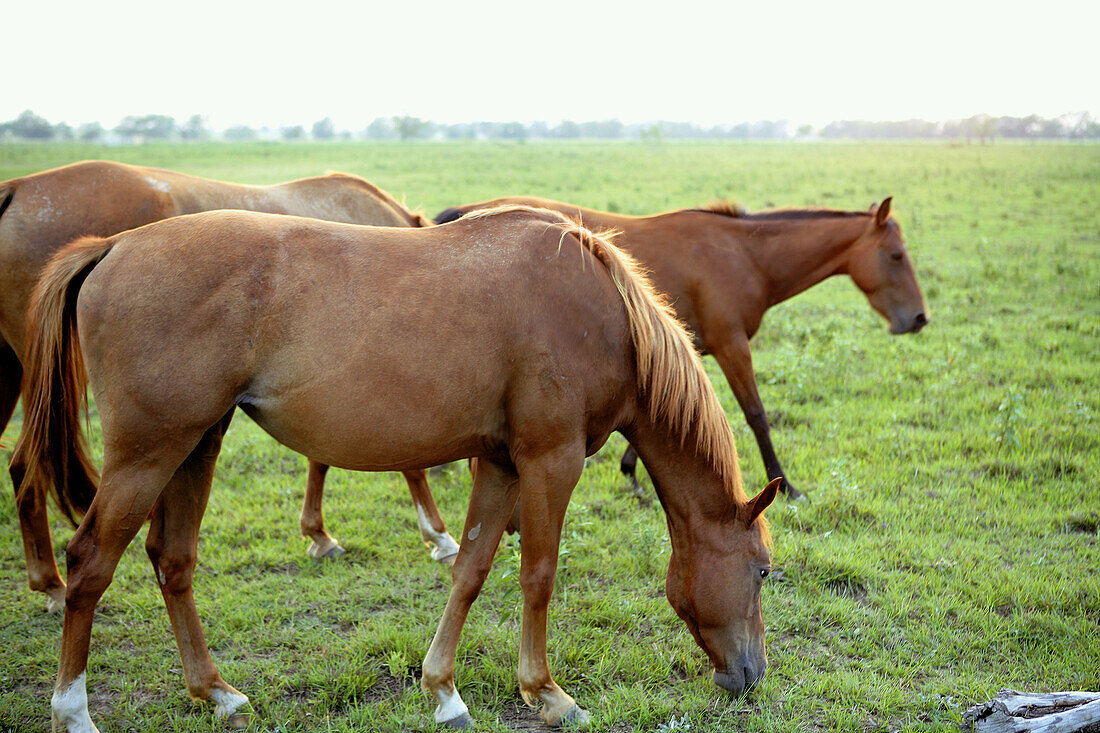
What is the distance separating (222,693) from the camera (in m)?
3.22

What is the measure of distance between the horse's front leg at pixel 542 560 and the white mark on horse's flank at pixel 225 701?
1.22m

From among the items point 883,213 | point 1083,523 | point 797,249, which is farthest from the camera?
point 883,213

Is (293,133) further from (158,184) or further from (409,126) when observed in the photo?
(158,184)

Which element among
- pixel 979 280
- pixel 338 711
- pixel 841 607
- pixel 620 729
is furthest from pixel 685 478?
pixel 979 280

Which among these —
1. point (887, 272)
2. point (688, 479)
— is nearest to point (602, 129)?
point (887, 272)

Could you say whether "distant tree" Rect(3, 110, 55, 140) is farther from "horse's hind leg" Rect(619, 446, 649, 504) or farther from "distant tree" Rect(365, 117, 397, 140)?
"horse's hind leg" Rect(619, 446, 649, 504)

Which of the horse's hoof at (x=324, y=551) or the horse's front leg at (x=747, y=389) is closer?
the horse's hoof at (x=324, y=551)

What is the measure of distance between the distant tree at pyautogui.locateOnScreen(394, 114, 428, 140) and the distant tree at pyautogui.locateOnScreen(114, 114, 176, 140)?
2750 cm

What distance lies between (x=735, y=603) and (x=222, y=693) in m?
2.25

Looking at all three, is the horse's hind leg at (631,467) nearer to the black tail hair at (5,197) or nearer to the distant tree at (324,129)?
the black tail hair at (5,197)

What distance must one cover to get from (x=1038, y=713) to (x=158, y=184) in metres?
5.06

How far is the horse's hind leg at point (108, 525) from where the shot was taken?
2.73m

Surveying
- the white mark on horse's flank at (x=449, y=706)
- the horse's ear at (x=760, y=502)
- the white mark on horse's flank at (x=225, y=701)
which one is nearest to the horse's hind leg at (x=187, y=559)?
the white mark on horse's flank at (x=225, y=701)

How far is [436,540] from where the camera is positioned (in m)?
4.57
